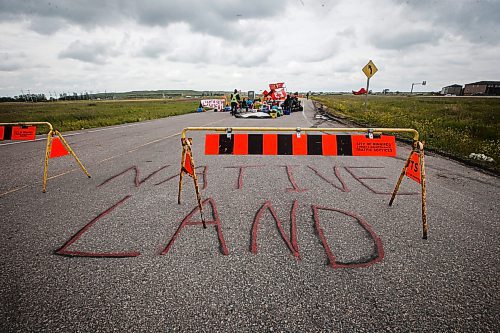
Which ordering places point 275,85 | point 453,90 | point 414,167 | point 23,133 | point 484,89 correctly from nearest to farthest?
point 414,167
point 23,133
point 275,85
point 484,89
point 453,90

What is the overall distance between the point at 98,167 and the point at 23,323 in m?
4.99

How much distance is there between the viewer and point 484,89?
317 feet

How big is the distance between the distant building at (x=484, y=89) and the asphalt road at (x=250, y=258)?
392 ft

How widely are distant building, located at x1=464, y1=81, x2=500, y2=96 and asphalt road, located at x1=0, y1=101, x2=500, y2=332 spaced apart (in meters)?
119

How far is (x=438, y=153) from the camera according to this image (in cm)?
772

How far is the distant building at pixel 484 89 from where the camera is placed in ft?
299

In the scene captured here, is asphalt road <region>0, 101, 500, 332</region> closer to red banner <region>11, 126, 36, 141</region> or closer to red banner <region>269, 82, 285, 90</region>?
red banner <region>11, 126, 36, 141</region>

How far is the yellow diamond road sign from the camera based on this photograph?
15.9 meters

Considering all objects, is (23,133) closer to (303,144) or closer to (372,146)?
(303,144)

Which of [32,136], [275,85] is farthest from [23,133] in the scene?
[275,85]

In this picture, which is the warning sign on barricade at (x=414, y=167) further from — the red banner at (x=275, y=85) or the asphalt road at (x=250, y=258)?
the red banner at (x=275, y=85)

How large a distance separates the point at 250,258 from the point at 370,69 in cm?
1686

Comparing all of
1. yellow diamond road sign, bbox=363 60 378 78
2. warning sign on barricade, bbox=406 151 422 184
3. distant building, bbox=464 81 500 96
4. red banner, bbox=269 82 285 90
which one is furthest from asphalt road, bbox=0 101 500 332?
distant building, bbox=464 81 500 96

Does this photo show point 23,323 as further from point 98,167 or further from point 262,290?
point 98,167
